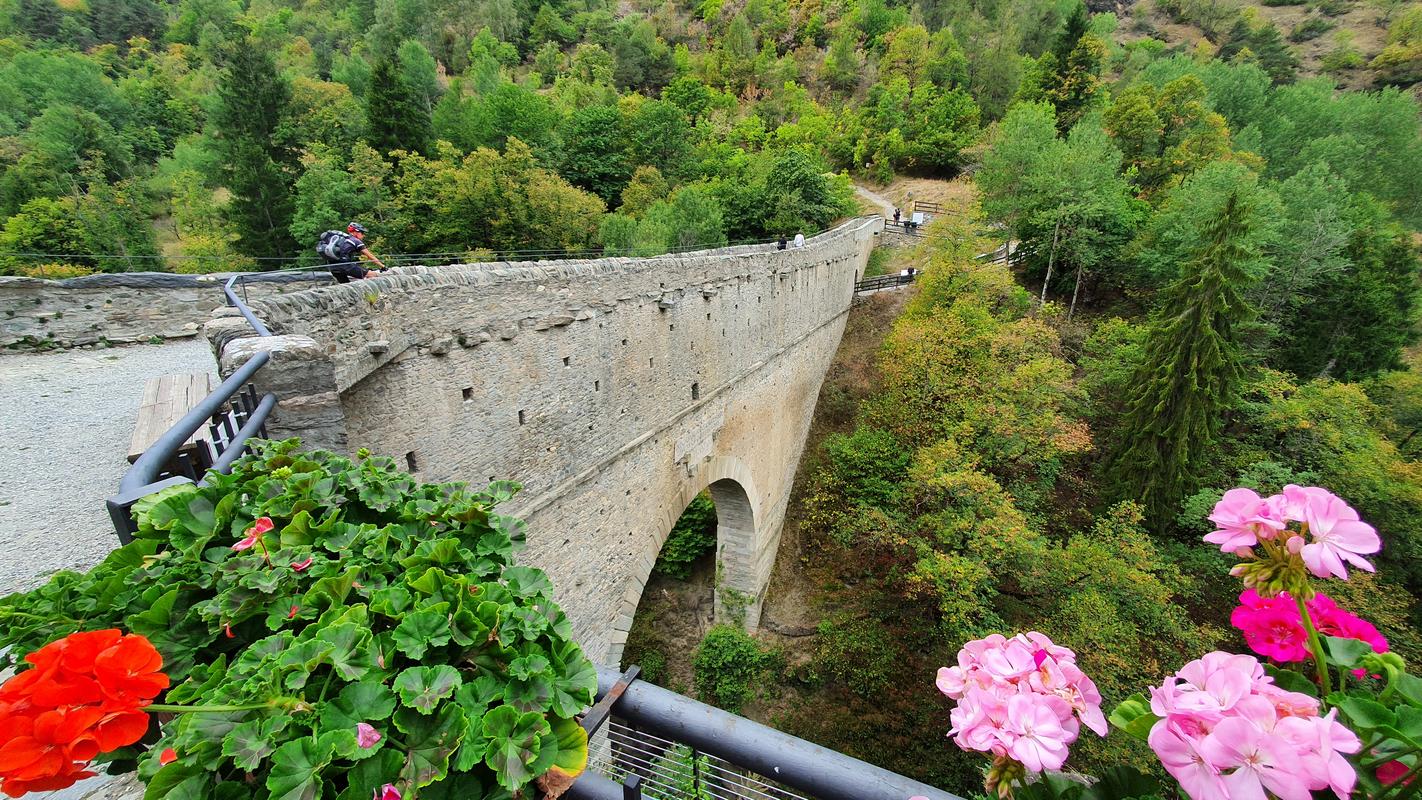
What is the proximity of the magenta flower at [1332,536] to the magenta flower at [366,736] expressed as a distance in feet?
7.82

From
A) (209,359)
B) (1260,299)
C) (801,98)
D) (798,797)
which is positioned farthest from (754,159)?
(798,797)

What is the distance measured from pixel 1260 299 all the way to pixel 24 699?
92.0 feet

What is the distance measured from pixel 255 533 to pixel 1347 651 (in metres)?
3.24

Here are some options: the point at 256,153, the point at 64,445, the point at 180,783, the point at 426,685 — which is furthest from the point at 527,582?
the point at 256,153

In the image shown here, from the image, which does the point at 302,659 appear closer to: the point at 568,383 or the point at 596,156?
the point at 568,383

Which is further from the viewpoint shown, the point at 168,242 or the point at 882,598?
the point at 168,242

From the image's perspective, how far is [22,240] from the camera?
2145cm

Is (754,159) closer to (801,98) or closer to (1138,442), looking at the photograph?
(801,98)

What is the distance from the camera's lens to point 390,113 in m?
24.2

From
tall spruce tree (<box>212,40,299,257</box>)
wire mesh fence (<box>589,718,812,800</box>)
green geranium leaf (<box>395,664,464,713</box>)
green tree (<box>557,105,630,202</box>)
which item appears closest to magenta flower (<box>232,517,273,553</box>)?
green geranium leaf (<box>395,664,464,713</box>)

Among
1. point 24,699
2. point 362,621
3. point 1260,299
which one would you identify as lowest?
point 1260,299

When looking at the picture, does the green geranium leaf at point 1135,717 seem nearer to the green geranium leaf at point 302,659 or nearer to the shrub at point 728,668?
the green geranium leaf at point 302,659

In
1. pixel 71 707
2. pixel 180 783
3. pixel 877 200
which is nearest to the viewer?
pixel 71 707

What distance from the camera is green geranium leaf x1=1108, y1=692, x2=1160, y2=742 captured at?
4.62ft
